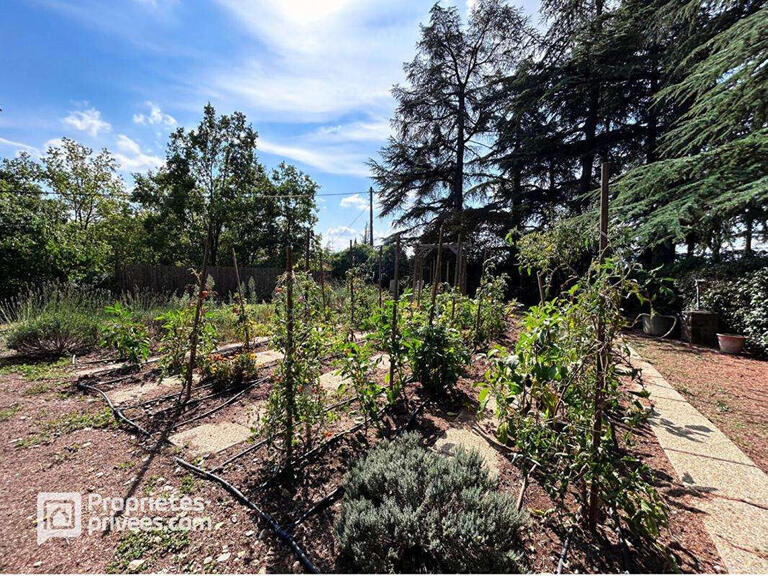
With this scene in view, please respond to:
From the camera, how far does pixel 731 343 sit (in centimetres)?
524

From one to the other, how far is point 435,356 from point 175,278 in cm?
991

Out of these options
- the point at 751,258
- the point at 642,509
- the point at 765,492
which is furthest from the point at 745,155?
the point at 642,509

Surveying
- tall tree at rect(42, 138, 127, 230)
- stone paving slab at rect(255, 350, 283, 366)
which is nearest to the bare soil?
stone paving slab at rect(255, 350, 283, 366)

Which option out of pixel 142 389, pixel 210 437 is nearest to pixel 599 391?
pixel 210 437

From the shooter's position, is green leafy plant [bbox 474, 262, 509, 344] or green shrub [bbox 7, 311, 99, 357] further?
green leafy plant [bbox 474, 262, 509, 344]

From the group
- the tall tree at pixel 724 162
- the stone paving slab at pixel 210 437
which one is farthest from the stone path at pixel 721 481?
the stone paving slab at pixel 210 437

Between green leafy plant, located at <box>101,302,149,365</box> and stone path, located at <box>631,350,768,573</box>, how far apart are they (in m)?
5.16

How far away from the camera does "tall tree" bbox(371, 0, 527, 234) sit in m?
13.4

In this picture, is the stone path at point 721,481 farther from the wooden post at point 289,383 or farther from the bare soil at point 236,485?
the wooden post at point 289,383

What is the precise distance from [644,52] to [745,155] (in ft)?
26.7

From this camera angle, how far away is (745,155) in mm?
3965

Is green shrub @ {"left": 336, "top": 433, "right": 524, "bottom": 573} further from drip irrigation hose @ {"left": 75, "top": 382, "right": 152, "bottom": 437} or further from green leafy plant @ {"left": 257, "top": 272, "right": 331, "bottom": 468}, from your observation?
drip irrigation hose @ {"left": 75, "top": 382, "right": 152, "bottom": 437}

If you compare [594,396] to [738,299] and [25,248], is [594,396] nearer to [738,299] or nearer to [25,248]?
[738,299]

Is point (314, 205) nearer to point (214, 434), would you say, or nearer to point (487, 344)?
point (487, 344)
